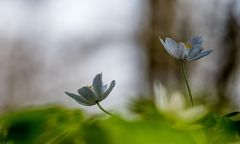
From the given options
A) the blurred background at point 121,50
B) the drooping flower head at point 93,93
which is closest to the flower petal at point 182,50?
the drooping flower head at point 93,93

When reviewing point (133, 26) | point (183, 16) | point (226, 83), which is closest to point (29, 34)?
point (133, 26)

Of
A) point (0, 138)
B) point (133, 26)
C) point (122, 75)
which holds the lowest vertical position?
point (122, 75)

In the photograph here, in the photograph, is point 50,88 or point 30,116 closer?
point 30,116

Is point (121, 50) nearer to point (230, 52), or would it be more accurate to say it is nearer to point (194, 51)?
point (230, 52)

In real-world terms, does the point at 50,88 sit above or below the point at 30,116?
below

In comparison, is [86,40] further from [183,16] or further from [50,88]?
[183,16]

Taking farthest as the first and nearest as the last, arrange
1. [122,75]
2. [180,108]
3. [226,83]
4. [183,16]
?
[122,75]
[183,16]
[226,83]
[180,108]

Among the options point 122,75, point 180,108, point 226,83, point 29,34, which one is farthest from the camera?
point 29,34

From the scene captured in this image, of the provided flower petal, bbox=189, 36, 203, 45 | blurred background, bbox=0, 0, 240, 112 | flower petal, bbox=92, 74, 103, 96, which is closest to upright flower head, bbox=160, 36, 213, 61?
flower petal, bbox=189, 36, 203, 45

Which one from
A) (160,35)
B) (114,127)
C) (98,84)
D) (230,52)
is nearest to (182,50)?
(98,84)
